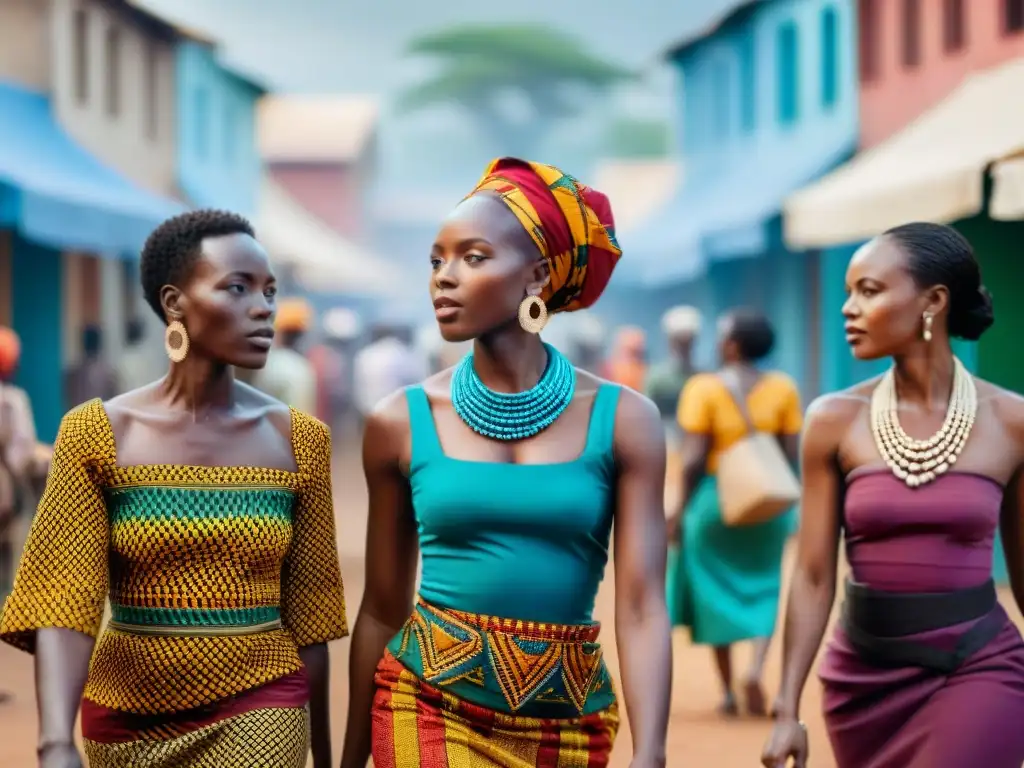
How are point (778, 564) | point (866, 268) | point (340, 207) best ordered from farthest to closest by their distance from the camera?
point (340, 207), point (778, 564), point (866, 268)

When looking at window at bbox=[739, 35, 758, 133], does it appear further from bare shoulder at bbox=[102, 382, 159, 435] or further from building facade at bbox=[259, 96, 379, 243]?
building facade at bbox=[259, 96, 379, 243]

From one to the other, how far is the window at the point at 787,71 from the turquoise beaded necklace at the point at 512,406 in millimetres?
22483

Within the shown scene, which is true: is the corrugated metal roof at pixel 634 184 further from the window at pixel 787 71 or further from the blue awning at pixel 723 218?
the window at pixel 787 71

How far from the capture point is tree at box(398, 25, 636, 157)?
8662cm

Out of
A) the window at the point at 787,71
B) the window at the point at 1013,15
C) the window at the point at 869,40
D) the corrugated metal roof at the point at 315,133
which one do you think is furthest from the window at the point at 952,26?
the corrugated metal roof at the point at 315,133

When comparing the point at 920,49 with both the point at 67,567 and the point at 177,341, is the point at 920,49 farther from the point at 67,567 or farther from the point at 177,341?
the point at 67,567

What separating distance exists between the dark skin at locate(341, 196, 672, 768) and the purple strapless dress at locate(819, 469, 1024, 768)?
3.33 ft

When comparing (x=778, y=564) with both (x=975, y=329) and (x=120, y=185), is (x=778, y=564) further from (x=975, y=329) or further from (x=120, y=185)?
(x=120, y=185)

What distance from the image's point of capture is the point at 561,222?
4215mm

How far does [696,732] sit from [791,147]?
1774cm

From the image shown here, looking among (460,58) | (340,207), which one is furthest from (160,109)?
(460,58)

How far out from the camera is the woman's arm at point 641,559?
13.4 ft

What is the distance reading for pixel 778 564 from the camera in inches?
386

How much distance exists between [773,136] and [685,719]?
752 inches
